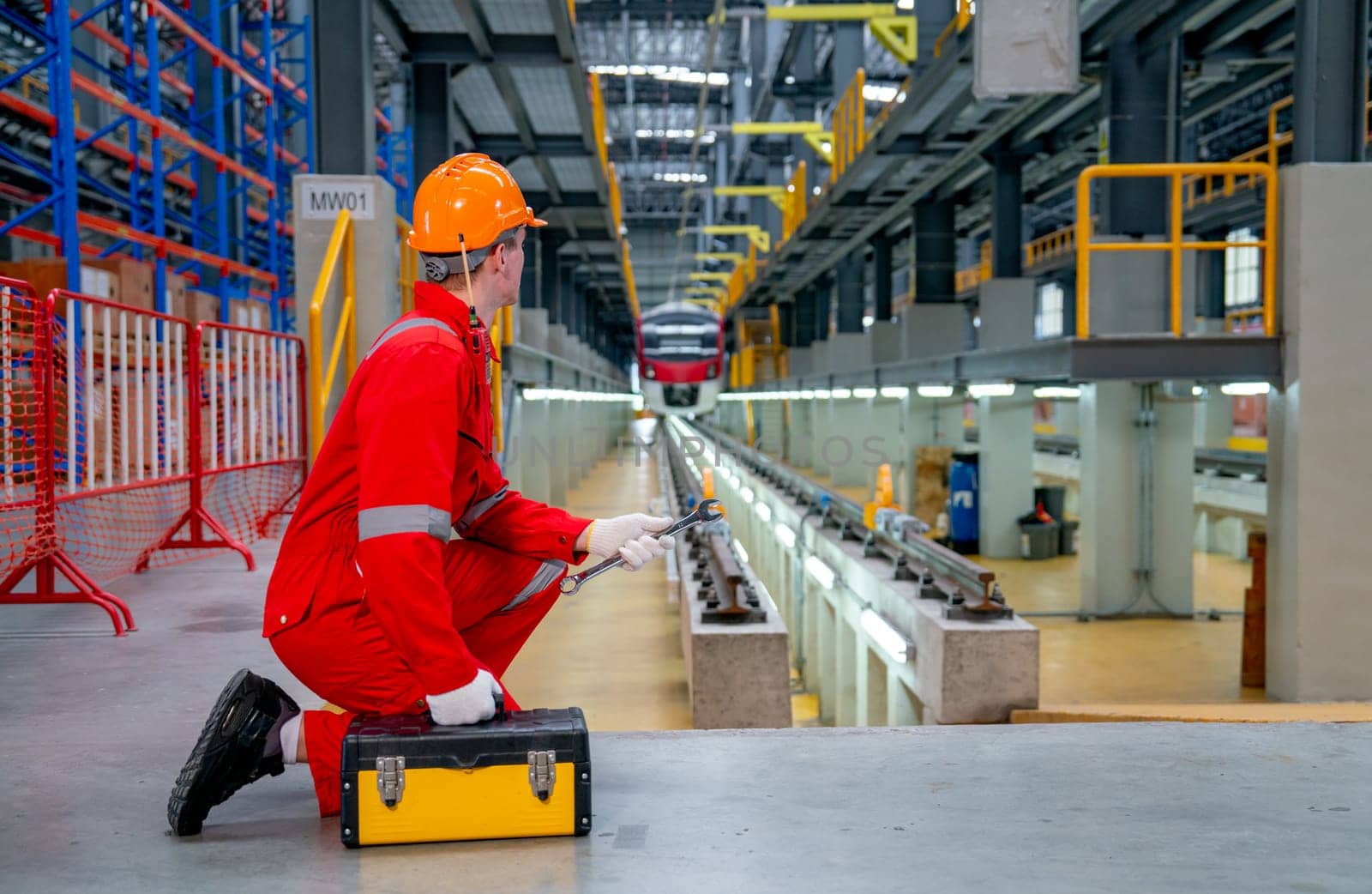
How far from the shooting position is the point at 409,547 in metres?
2.01

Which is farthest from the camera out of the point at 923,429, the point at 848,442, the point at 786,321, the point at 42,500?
the point at 786,321

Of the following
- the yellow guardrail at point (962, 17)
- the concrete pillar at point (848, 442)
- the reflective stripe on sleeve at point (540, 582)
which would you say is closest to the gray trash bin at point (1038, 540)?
the yellow guardrail at point (962, 17)

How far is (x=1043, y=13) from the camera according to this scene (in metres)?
7.27

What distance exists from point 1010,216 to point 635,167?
23.0 m

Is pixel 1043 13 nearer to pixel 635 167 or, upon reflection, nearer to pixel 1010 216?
pixel 1010 216

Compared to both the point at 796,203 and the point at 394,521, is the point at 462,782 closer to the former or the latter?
the point at 394,521

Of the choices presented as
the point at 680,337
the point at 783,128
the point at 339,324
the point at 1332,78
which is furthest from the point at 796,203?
the point at 339,324

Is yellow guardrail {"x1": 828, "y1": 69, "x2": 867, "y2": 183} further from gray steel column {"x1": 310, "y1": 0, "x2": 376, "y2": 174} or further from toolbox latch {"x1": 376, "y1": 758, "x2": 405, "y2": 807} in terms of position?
toolbox latch {"x1": 376, "y1": 758, "x2": 405, "y2": 807}

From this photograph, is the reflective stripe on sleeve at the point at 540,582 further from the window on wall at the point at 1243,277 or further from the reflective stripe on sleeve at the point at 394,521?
the window on wall at the point at 1243,277

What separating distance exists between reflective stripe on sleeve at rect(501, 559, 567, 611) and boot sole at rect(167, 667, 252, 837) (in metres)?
0.60

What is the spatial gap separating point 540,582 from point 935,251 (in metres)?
13.6

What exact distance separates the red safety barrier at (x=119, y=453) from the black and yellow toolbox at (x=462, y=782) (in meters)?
2.68

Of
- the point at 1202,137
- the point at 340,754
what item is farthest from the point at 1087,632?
the point at 1202,137

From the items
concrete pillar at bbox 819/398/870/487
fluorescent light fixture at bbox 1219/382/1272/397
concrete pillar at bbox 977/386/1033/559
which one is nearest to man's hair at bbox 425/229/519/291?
fluorescent light fixture at bbox 1219/382/1272/397
